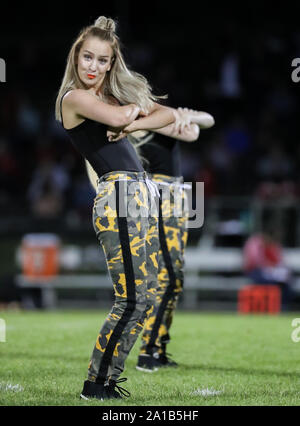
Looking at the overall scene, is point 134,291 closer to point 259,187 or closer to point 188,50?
point 259,187

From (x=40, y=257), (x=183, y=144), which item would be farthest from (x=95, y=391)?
(x=183, y=144)

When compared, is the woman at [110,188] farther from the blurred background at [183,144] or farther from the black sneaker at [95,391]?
the blurred background at [183,144]

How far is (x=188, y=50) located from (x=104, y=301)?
6394 mm

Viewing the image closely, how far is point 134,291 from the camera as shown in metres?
5.27

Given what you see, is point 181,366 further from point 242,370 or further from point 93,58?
point 93,58

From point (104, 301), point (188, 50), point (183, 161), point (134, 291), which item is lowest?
point (104, 301)

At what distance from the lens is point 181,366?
6.82 m

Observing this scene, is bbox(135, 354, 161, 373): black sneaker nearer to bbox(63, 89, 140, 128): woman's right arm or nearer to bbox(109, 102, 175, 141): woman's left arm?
bbox(109, 102, 175, 141): woman's left arm

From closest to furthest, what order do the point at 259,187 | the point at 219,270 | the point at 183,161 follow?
the point at 219,270 < the point at 259,187 < the point at 183,161

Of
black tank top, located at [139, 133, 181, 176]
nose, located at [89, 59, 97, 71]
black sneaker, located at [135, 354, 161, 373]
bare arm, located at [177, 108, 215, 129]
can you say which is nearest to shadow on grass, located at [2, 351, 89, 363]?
black sneaker, located at [135, 354, 161, 373]

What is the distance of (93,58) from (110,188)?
81 cm

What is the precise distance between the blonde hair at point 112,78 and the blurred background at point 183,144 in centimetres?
802

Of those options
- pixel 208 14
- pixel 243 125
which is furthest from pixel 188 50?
pixel 243 125

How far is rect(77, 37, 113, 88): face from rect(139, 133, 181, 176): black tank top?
1.54m
